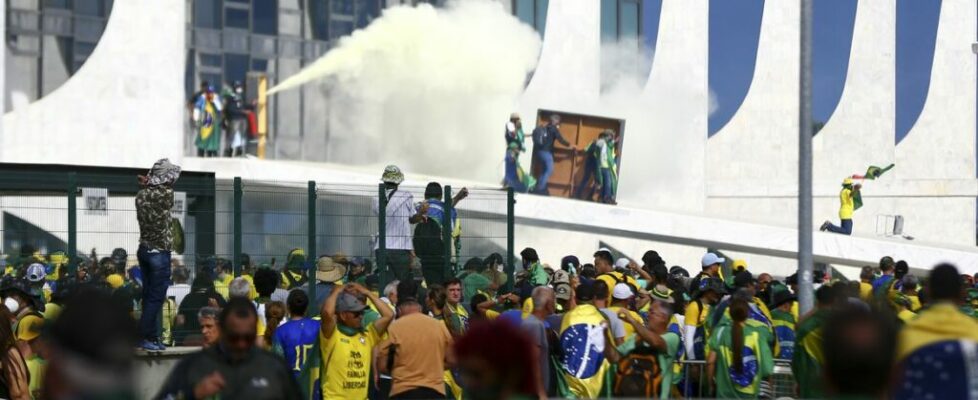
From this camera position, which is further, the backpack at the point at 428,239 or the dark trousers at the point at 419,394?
the backpack at the point at 428,239

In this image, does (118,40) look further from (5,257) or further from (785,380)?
(785,380)

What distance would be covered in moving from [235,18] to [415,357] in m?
31.9

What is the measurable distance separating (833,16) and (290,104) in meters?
14.5

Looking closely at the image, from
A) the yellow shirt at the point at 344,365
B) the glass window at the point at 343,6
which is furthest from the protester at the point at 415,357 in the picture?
the glass window at the point at 343,6

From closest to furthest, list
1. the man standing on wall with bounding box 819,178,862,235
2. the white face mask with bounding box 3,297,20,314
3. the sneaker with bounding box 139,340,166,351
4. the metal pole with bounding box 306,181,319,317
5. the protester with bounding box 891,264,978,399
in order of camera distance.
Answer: the protester with bounding box 891,264,978,399 → the white face mask with bounding box 3,297,20,314 → the sneaker with bounding box 139,340,166,351 → the metal pole with bounding box 306,181,319,317 → the man standing on wall with bounding box 819,178,862,235

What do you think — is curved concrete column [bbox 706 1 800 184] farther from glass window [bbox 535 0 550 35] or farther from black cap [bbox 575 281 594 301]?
black cap [bbox 575 281 594 301]

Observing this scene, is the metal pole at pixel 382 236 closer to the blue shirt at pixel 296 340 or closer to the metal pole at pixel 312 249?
the metal pole at pixel 312 249

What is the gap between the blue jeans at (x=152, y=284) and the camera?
1222cm

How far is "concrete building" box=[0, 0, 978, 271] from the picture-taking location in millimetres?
38094

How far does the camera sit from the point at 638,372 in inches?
428

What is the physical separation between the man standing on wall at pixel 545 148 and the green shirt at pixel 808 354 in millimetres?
21299

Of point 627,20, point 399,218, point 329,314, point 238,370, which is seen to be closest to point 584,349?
point 329,314

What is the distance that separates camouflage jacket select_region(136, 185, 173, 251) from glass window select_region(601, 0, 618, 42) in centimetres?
2812

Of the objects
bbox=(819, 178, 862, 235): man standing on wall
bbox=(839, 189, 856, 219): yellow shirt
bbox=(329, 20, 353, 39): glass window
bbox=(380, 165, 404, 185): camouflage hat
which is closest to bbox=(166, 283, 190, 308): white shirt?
bbox=(380, 165, 404, 185): camouflage hat
